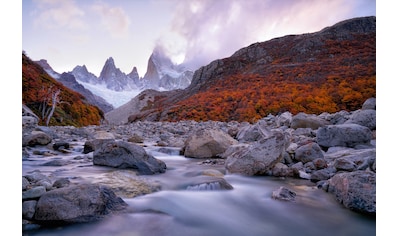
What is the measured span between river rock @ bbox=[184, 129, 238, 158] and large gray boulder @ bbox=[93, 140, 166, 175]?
6.66 feet

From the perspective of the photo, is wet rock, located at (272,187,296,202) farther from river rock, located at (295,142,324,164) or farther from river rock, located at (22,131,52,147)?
river rock, located at (22,131,52,147)

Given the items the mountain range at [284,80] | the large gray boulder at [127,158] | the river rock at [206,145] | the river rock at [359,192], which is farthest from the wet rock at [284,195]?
the mountain range at [284,80]

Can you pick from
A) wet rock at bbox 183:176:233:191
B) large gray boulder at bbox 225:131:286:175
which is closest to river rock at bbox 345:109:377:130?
large gray boulder at bbox 225:131:286:175

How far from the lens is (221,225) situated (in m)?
3.06

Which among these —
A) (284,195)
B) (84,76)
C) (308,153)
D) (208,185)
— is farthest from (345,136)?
(84,76)

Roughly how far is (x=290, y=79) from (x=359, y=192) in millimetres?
32552

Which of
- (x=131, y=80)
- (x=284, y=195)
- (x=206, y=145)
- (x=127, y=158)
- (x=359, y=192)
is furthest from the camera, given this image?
(x=131, y=80)

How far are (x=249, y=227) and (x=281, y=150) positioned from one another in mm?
Result: 2453

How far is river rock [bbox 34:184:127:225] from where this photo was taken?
8.64ft

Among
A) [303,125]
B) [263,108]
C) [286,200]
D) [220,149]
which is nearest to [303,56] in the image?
[263,108]

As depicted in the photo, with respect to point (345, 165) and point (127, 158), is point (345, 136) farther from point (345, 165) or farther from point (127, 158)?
point (127, 158)

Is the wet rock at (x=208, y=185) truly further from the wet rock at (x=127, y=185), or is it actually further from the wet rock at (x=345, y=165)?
the wet rock at (x=345, y=165)

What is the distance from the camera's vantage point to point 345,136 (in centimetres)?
604

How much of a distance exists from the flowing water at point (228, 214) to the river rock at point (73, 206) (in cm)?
10
